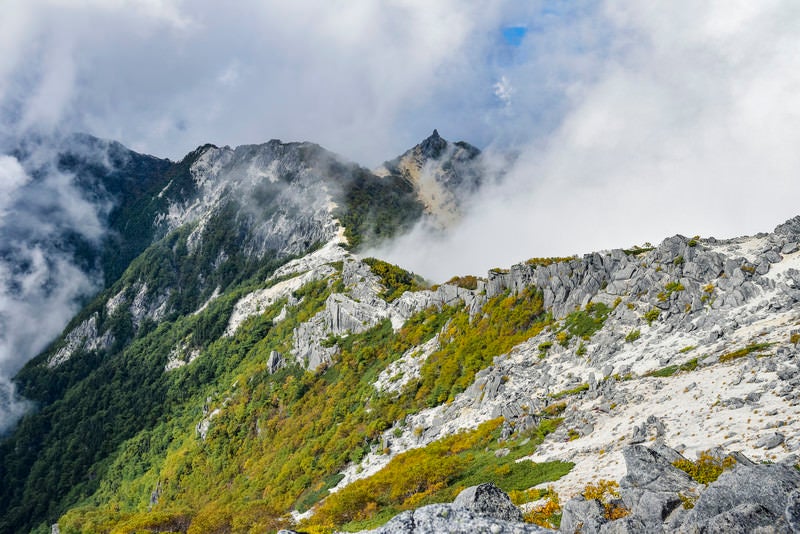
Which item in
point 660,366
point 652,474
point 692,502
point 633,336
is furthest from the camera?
point 633,336

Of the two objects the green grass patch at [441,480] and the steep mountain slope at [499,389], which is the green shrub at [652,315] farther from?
the green grass patch at [441,480]

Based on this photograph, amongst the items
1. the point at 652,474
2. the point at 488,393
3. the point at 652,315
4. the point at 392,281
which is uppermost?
the point at 392,281

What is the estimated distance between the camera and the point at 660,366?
3731 cm

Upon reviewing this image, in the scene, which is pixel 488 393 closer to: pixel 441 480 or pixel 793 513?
pixel 441 480

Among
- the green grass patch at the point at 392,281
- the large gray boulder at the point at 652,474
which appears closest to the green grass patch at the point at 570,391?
the large gray boulder at the point at 652,474

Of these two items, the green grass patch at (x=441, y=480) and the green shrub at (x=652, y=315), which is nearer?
the green grass patch at (x=441, y=480)

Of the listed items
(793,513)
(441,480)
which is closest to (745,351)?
(441,480)

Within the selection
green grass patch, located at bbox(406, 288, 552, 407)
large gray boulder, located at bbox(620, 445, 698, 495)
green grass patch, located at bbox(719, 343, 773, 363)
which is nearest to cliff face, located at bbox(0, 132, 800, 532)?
green grass patch, located at bbox(719, 343, 773, 363)

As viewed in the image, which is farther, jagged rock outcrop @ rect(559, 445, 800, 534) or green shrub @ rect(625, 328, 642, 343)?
green shrub @ rect(625, 328, 642, 343)

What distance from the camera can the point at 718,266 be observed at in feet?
152

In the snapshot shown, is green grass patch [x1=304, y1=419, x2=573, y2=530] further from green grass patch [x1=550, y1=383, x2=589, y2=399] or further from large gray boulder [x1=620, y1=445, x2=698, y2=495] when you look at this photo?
large gray boulder [x1=620, y1=445, x2=698, y2=495]

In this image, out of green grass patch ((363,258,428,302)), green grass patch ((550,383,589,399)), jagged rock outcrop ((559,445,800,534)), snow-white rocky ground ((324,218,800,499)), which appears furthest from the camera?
green grass patch ((363,258,428,302))

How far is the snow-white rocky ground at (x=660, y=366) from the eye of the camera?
2409cm

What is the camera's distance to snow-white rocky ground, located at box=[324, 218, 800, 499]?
2409 centimetres
